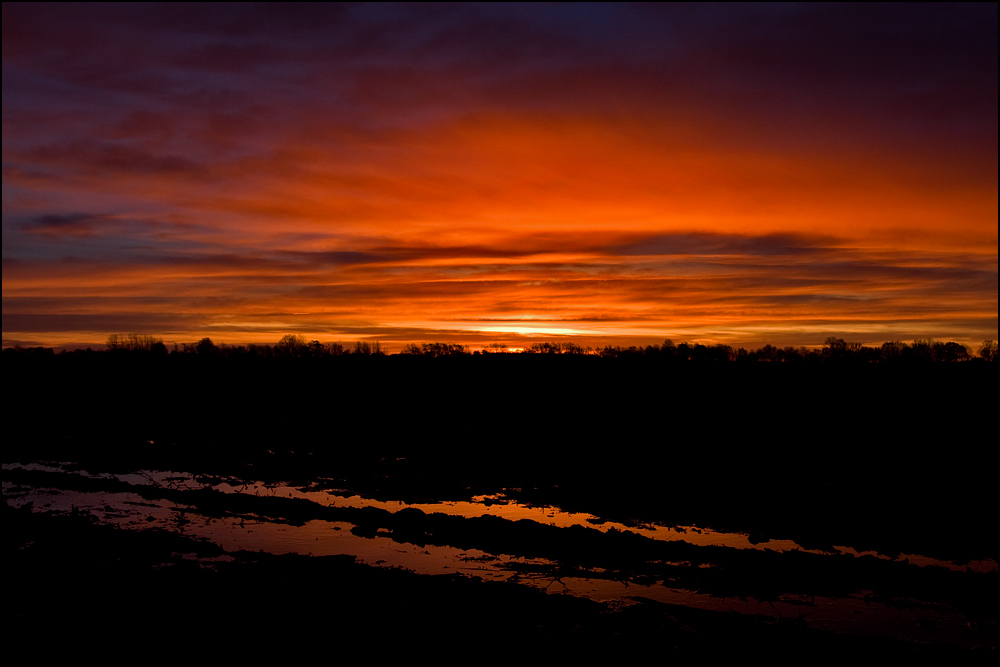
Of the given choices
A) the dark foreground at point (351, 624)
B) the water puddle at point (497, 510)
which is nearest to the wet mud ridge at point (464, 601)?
the dark foreground at point (351, 624)

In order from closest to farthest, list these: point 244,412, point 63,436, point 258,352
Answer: point 63,436, point 244,412, point 258,352

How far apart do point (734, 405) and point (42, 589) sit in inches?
1412

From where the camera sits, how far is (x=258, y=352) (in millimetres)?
110938

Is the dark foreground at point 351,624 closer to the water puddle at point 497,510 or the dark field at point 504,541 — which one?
the dark field at point 504,541

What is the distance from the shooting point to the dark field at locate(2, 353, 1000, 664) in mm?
9008

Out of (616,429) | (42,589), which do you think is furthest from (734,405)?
(42,589)

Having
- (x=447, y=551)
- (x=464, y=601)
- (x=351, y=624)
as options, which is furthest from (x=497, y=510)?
(x=351, y=624)

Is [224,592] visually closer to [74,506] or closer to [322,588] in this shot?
[322,588]

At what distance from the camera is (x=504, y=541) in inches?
520

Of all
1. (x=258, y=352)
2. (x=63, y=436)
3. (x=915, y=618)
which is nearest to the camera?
(x=915, y=618)

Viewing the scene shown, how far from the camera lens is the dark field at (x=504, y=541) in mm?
9008

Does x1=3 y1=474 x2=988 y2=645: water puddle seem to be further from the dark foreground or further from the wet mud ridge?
the dark foreground

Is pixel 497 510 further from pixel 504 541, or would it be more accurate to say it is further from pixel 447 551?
pixel 447 551

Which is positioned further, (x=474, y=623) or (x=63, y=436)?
(x=63, y=436)
